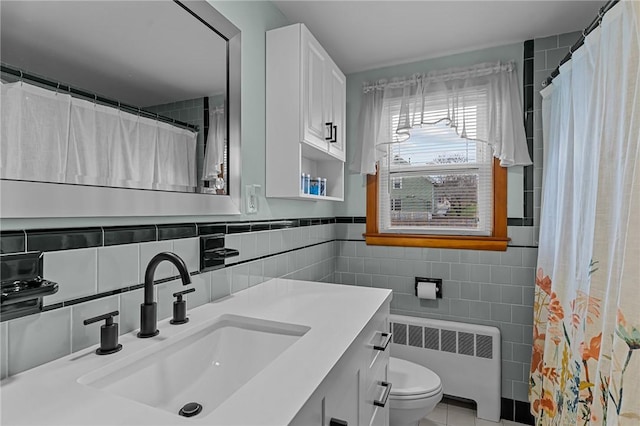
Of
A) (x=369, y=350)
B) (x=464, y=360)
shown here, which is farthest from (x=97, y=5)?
(x=464, y=360)

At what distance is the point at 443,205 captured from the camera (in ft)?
8.07

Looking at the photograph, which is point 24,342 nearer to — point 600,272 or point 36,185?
point 36,185

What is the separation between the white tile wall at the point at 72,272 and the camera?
83 centimetres

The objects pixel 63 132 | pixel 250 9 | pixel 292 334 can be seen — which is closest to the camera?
pixel 63 132

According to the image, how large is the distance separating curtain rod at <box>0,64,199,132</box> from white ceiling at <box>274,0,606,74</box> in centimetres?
108

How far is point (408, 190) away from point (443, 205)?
0.88ft

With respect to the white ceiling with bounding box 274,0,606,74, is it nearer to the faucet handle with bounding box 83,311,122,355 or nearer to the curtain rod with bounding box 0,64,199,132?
the curtain rod with bounding box 0,64,199,132

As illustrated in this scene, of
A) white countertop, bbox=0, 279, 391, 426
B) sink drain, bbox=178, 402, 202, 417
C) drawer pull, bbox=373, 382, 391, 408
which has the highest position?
white countertop, bbox=0, 279, 391, 426

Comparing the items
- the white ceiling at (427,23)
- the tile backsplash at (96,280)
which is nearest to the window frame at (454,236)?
the white ceiling at (427,23)

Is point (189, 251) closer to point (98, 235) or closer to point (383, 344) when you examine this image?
point (98, 235)

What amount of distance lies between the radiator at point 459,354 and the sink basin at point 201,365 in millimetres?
1590

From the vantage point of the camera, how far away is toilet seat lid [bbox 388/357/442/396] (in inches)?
69.9

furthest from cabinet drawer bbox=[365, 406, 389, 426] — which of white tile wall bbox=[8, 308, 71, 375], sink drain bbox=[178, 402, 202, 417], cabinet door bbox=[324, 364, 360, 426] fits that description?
white tile wall bbox=[8, 308, 71, 375]

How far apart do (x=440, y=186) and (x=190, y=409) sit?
6.94 feet
